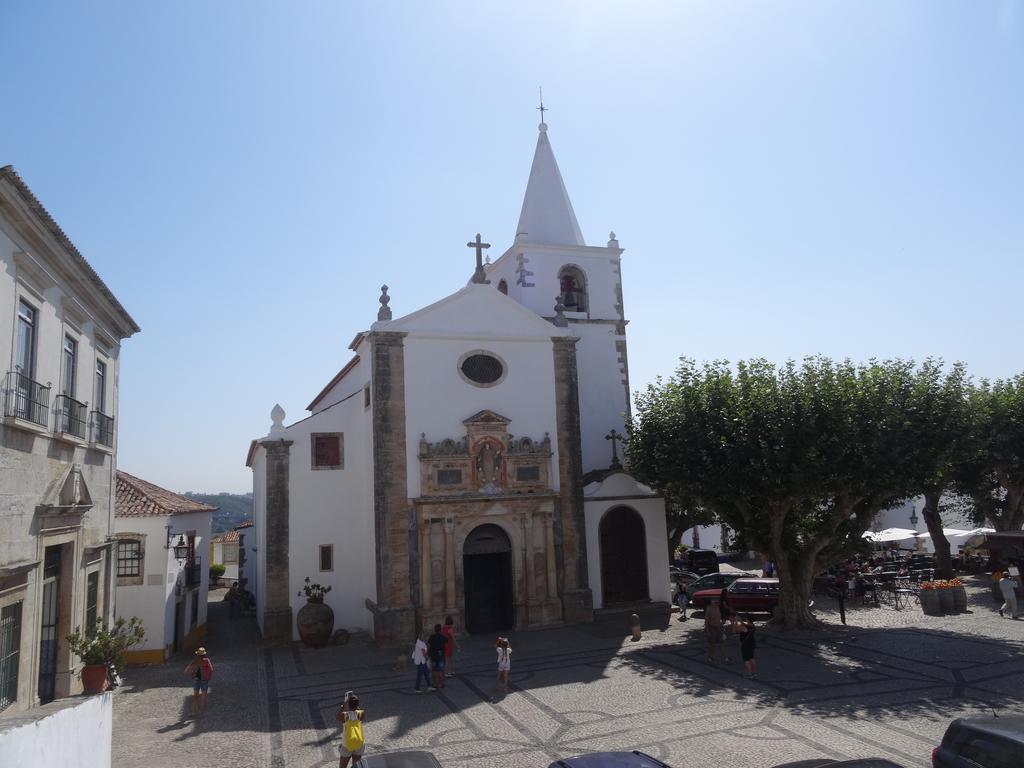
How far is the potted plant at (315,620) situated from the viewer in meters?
21.5

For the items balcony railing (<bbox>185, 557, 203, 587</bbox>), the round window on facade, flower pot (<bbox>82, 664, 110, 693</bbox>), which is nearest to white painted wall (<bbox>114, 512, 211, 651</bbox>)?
balcony railing (<bbox>185, 557, 203, 587</bbox>)

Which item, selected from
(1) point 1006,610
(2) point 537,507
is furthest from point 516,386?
(1) point 1006,610

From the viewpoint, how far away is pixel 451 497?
72.2ft

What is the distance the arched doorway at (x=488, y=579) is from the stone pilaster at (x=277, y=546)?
18.1 ft

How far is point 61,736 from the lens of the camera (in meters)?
8.08

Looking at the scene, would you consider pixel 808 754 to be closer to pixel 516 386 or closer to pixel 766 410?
pixel 766 410

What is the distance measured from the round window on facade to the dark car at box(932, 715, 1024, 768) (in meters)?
16.6

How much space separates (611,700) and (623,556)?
1003 centimetres

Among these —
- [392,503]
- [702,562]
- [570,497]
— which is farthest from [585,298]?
[702,562]

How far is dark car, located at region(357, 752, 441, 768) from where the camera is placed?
782 cm

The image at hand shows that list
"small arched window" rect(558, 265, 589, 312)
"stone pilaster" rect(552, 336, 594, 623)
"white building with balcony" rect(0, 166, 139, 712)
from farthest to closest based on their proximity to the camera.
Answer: "small arched window" rect(558, 265, 589, 312) → "stone pilaster" rect(552, 336, 594, 623) → "white building with balcony" rect(0, 166, 139, 712)

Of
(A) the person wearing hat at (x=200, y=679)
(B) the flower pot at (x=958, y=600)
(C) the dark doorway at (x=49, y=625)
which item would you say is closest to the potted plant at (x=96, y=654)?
(C) the dark doorway at (x=49, y=625)

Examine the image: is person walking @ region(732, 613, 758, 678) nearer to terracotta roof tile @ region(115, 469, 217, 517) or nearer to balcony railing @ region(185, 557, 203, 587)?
terracotta roof tile @ region(115, 469, 217, 517)

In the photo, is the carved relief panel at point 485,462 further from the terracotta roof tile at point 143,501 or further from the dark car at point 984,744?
the dark car at point 984,744
